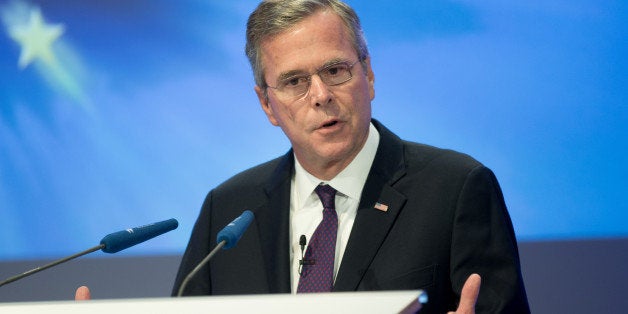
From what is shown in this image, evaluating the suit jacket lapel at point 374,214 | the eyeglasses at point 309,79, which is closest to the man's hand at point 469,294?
the suit jacket lapel at point 374,214

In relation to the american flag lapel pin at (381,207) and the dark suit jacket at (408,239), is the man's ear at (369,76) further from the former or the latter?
the american flag lapel pin at (381,207)

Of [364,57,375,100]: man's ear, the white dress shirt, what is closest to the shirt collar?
the white dress shirt

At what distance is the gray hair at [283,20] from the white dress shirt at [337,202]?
0.35 metres

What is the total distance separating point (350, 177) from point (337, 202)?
97mm

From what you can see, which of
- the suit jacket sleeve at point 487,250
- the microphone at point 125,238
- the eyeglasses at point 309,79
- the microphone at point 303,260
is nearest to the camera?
the microphone at point 125,238

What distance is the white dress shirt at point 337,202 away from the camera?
2.84 metres

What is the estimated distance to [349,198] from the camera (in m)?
2.90

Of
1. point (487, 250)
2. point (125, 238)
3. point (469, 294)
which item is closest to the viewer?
point (469, 294)

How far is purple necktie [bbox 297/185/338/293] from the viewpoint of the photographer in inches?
106

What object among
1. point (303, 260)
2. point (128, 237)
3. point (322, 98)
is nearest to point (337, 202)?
point (303, 260)

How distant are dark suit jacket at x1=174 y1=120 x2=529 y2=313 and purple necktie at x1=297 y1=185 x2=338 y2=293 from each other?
44 millimetres

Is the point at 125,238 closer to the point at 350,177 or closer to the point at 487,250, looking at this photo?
the point at 350,177

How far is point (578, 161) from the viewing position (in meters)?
3.61

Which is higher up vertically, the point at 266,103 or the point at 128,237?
the point at 266,103
